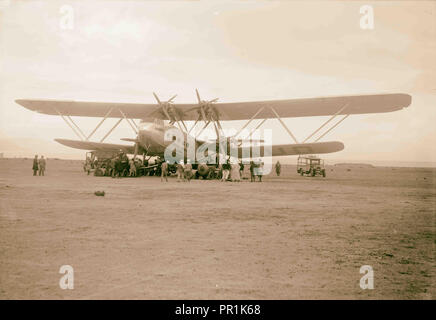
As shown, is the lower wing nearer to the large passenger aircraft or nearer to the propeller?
the large passenger aircraft

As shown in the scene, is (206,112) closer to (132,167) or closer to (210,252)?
(132,167)

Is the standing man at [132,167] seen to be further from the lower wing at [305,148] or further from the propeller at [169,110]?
the lower wing at [305,148]

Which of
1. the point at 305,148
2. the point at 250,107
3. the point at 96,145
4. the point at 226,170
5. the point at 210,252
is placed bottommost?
the point at 210,252

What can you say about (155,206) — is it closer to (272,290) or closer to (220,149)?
(272,290)

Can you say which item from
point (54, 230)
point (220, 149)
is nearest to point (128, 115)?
point (220, 149)

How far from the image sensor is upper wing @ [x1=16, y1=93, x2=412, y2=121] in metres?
16.5

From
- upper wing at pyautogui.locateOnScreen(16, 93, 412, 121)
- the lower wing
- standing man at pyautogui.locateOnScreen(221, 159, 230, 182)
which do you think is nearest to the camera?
upper wing at pyautogui.locateOnScreen(16, 93, 412, 121)

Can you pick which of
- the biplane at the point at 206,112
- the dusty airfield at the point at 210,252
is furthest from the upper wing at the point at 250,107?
the dusty airfield at the point at 210,252

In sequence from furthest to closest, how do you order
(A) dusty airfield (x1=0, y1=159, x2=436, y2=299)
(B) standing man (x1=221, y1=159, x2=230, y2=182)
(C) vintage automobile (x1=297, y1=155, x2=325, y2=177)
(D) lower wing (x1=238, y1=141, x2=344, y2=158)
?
(C) vintage automobile (x1=297, y1=155, x2=325, y2=177)
(B) standing man (x1=221, y1=159, x2=230, y2=182)
(D) lower wing (x1=238, y1=141, x2=344, y2=158)
(A) dusty airfield (x1=0, y1=159, x2=436, y2=299)

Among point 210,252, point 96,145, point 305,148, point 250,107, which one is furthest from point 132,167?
point 210,252

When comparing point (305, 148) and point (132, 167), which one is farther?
point (132, 167)

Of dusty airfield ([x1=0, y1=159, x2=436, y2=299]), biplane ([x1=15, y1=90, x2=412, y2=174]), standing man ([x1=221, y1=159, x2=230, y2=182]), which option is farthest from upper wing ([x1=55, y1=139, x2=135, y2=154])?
dusty airfield ([x1=0, y1=159, x2=436, y2=299])

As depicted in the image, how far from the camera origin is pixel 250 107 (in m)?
21.0

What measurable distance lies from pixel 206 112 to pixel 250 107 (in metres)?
3.10
